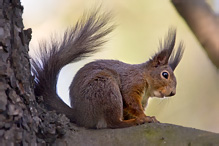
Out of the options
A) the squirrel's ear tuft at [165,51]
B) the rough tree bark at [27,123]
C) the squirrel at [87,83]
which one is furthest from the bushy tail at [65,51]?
the squirrel's ear tuft at [165,51]

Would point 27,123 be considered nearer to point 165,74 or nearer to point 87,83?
point 87,83

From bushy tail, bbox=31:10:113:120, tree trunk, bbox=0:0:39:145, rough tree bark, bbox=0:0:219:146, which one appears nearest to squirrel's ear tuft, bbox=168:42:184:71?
bushy tail, bbox=31:10:113:120

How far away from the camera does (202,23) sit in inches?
43.9

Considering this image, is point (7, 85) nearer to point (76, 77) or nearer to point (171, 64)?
point (76, 77)

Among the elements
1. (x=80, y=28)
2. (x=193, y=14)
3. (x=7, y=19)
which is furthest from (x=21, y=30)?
(x=193, y=14)

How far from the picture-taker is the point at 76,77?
1830 millimetres

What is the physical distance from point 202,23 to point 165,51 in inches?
39.3

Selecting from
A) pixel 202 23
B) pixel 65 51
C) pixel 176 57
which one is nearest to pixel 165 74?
pixel 176 57

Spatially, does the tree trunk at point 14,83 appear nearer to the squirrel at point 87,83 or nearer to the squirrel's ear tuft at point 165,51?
the squirrel at point 87,83

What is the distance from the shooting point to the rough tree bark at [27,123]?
114cm

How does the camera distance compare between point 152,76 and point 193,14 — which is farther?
point 152,76

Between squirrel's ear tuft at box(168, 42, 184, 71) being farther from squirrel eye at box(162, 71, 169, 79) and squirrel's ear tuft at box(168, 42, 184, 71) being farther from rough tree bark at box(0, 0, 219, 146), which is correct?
rough tree bark at box(0, 0, 219, 146)

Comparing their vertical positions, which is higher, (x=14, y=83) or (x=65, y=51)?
(x=65, y=51)

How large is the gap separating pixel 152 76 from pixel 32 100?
3.40ft
